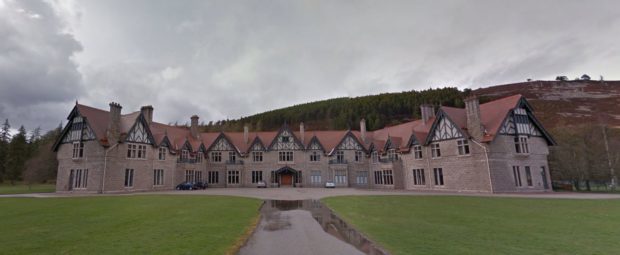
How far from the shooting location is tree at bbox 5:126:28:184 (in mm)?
62938

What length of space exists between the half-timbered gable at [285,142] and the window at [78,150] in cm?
2417

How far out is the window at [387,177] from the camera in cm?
4231

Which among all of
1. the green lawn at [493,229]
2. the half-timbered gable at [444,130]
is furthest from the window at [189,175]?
the green lawn at [493,229]

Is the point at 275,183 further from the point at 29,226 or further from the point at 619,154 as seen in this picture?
the point at 619,154

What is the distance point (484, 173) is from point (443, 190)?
15.8 feet

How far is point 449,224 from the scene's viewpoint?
478 inches

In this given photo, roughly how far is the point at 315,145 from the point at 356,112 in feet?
216

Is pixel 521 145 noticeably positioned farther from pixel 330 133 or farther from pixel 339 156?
pixel 330 133

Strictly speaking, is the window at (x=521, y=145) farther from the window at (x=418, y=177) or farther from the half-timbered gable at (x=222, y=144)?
the half-timbered gable at (x=222, y=144)

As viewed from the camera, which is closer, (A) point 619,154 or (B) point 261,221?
(B) point 261,221

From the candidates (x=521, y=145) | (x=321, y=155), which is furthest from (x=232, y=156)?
(x=521, y=145)

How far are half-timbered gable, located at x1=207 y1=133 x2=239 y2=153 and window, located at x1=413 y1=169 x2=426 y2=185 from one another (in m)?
27.6

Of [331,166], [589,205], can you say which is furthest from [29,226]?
[331,166]

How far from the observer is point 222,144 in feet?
161
